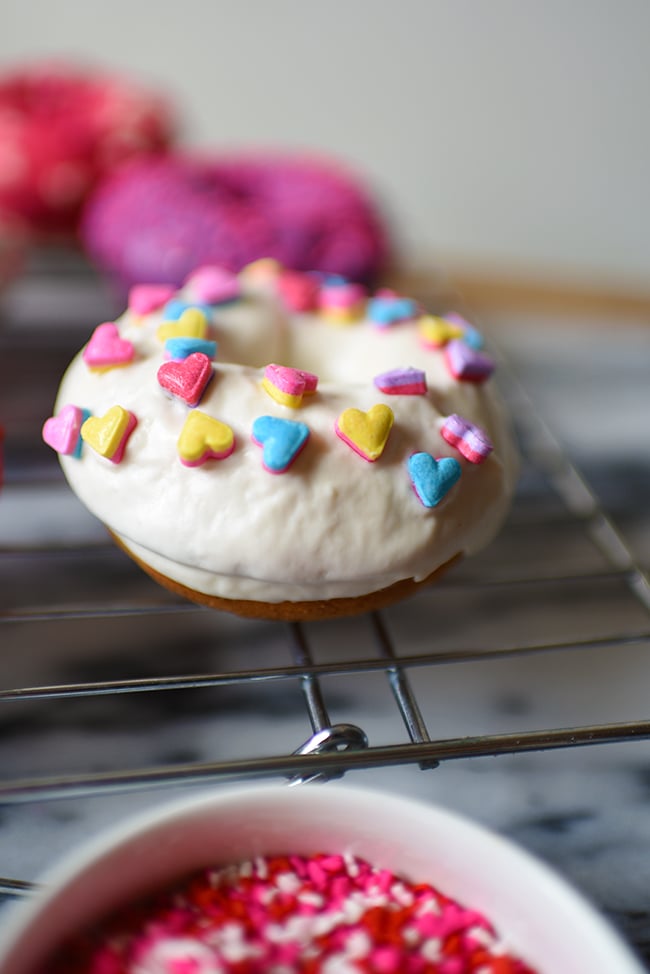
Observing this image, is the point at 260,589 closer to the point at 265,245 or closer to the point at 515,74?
the point at 265,245

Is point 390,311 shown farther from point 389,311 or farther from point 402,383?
point 402,383

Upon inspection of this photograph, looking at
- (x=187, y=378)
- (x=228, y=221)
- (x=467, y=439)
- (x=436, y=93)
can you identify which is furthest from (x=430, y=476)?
(x=436, y=93)

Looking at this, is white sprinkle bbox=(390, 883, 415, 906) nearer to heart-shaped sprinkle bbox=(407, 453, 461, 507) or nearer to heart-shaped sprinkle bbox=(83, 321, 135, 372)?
heart-shaped sprinkle bbox=(407, 453, 461, 507)

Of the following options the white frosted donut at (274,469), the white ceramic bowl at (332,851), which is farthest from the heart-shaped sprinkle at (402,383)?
the white ceramic bowl at (332,851)

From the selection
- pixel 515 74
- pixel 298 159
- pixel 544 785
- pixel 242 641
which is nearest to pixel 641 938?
pixel 544 785

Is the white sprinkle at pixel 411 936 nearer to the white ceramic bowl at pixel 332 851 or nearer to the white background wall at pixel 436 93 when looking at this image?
the white ceramic bowl at pixel 332 851
